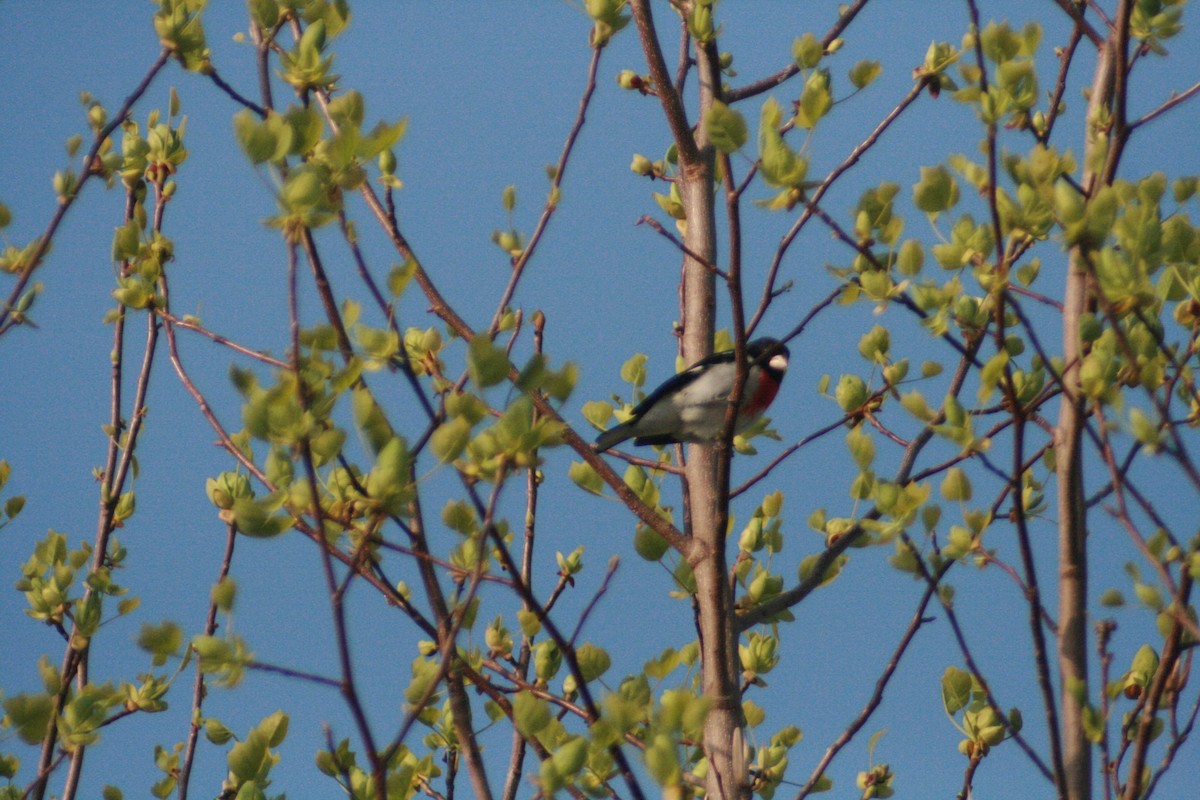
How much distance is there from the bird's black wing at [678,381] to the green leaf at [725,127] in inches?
58.6

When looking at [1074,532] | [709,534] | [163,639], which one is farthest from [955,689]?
[163,639]

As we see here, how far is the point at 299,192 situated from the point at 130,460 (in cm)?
178

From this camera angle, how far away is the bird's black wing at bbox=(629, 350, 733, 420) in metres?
3.88

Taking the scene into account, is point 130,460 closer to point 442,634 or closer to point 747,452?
point 442,634

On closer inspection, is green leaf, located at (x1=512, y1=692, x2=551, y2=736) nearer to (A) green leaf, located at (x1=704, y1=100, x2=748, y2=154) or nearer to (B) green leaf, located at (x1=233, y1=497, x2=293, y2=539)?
(B) green leaf, located at (x1=233, y1=497, x2=293, y2=539)

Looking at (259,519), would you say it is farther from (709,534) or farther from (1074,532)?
(1074,532)

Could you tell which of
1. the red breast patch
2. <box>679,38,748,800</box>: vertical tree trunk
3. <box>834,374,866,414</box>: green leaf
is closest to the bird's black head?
the red breast patch

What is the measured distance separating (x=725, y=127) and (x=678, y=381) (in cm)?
185

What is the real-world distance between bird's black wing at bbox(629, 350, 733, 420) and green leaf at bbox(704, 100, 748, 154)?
149 centimetres

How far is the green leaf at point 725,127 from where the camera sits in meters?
2.32

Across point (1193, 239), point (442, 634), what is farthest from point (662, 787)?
point (1193, 239)

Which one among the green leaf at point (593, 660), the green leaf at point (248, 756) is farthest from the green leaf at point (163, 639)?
the green leaf at point (593, 660)

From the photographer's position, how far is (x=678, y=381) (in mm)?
4137

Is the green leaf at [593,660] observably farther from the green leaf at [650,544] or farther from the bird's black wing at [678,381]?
the bird's black wing at [678,381]
